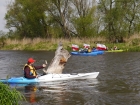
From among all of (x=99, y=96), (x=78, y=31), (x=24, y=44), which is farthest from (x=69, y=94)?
(x=78, y=31)

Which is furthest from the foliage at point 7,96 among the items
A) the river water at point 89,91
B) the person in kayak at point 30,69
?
the person in kayak at point 30,69

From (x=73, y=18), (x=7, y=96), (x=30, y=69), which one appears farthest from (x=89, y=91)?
(x=73, y=18)

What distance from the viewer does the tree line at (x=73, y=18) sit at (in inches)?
1704

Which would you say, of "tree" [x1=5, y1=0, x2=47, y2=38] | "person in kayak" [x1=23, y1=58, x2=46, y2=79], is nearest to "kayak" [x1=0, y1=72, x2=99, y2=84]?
"person in kayak" [x1=23, y1=58, x2=46, y2=79]

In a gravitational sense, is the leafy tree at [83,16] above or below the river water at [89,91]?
above

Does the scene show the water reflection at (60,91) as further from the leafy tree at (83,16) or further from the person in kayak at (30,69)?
the leafy tree at (83,16)

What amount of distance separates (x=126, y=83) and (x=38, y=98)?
16.0 ft

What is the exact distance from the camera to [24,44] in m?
44.0

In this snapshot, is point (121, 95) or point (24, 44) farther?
point (24, 44)

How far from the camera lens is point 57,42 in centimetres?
4059

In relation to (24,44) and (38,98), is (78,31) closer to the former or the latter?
(24,44)

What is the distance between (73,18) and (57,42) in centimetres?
758

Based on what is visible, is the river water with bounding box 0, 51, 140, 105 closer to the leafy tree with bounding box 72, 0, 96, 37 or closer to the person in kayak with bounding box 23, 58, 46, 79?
the person in kayak with bounding box 23, 58, 46, 79

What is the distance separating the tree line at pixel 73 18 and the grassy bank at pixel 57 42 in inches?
121
